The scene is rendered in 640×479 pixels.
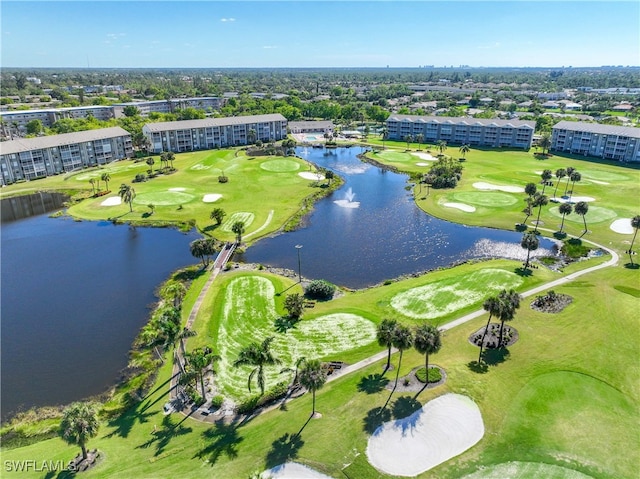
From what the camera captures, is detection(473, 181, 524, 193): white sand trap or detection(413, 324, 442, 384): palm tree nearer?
detection(413, 324, 442, 384): palm tree

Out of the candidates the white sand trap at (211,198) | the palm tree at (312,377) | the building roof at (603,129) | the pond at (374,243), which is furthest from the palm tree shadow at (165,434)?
the building roof at (603,129)

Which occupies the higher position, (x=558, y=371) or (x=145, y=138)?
(x=145, y=138)

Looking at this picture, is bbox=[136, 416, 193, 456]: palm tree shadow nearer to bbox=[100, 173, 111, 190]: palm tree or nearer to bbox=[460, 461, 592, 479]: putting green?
bbox=[460, 461, 592, 479]: putting green

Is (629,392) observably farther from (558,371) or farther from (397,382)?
(397,382)

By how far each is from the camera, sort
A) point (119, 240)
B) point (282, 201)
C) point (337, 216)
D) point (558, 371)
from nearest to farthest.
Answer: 1. point (558, 371)
2. point (119, 240)
3. point (337, 216)
4. point (282, 201)

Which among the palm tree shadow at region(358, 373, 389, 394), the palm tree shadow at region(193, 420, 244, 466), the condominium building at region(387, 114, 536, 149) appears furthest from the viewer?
the condominium building at region(387, 114, 536, 149)

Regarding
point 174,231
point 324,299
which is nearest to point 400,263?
point 324,299

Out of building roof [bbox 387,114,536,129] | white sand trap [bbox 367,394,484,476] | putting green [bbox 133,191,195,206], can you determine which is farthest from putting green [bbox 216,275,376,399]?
building roof [bbox 387,114,536,129]

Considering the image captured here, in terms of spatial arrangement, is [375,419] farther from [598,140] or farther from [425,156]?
[598,140]
